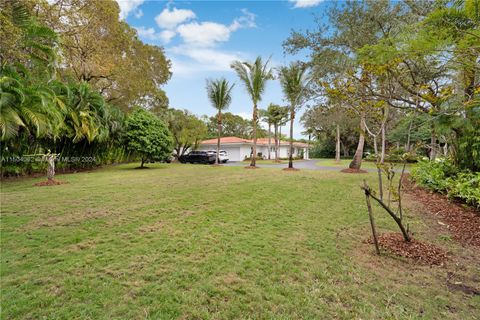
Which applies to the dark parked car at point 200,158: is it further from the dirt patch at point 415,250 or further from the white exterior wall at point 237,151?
the dirt patch at point 415,250

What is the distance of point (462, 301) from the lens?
2.32 meters

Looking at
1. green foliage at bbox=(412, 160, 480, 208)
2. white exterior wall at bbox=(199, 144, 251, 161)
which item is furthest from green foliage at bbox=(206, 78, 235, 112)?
green foliage at bbox=(412, 160, 480, 208)

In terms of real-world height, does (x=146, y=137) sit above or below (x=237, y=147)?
above

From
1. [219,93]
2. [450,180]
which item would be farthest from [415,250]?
[219,93]

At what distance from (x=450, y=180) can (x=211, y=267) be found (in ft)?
24.8

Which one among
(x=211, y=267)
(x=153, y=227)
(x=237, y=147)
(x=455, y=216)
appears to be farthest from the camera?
(x=237, y=147)

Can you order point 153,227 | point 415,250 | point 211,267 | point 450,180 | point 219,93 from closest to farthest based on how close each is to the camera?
point 211,267
point 415,250
point 153,227
point 450,180
point 219,93

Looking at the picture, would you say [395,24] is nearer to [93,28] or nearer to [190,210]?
[190,210]

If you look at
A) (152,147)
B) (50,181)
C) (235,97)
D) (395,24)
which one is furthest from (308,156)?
(50,181)

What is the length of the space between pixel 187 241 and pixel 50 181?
7.84 metres

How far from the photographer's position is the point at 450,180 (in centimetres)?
661

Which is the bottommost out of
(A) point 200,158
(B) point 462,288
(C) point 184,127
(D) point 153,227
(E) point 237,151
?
(B) point 462,288

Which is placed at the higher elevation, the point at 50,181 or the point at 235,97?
the point at 235,97

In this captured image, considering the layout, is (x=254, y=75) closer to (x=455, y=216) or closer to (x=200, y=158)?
(x=200, y=158)
